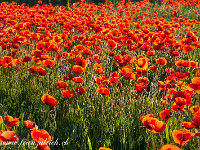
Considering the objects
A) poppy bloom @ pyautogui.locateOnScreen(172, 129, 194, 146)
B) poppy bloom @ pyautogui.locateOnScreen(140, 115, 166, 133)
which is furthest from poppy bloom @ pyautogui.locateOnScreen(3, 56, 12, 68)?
poppy bloom @ pyautogui.locateOnScreen(172, 129, 194, 146)

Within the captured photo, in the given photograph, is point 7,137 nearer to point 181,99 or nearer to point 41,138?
point 41,138

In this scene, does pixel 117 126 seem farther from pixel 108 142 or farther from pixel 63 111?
pixel 63 111

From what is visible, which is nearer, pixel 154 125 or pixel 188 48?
pixel 154 125

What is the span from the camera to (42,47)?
254 cm

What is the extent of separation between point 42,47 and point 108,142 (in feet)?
4.89

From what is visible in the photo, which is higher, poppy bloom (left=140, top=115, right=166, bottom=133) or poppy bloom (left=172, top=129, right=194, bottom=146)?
poppy bloom (left=140, top=115, right=166, bottom=133)

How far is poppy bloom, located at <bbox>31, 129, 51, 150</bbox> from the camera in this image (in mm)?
1003

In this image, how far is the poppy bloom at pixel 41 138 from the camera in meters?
1.00

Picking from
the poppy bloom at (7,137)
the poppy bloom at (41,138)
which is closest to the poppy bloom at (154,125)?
the poppy bloom at (41,138)

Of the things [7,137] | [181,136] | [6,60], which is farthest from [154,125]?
[6,60]

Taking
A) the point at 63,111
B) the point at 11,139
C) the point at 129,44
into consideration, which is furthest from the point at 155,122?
the point at 129,44

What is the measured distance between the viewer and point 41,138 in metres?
1.00

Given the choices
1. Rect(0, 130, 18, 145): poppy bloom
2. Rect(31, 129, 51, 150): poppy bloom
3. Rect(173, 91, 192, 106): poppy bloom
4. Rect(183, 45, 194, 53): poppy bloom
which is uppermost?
Rect(183, 45, 194, 53): poppy bloom

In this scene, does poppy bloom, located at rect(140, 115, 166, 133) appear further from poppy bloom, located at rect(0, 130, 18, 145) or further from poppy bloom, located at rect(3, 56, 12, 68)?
poppy bloom, located at rect(3, 56, 12, 68)
